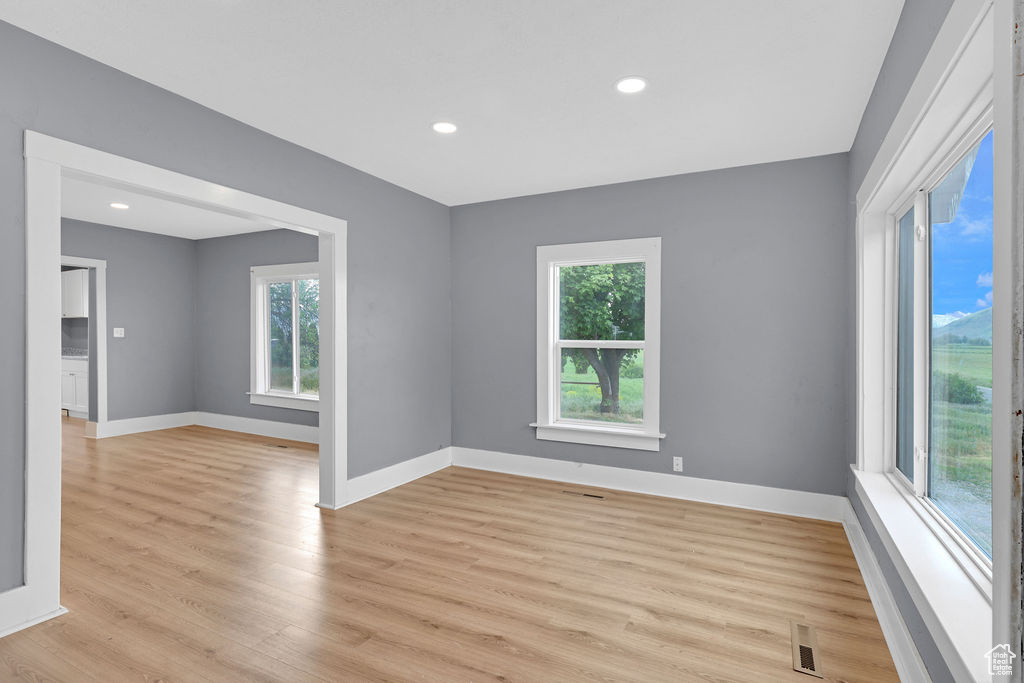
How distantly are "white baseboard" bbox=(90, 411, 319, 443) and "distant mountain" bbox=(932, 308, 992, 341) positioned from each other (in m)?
5.95

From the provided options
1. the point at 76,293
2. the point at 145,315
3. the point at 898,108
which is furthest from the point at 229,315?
the point at 898,108

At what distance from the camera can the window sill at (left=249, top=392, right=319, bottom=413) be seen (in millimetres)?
6379

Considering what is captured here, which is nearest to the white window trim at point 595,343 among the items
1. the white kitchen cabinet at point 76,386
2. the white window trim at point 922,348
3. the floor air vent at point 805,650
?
the white window trim at point 922,348

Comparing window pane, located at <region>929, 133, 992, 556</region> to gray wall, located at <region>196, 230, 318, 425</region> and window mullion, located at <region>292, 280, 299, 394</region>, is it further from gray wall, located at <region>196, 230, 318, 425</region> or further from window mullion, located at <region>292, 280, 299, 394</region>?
window mullion, located at <region>292, 280, 299, 394</region>

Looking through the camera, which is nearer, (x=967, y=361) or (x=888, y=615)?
(x=967, y=361)

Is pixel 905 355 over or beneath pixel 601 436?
over

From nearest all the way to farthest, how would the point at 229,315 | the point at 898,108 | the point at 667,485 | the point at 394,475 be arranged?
the point at 898,108 < the point at 667,485 < the point at 394,475 < the point at 229,315

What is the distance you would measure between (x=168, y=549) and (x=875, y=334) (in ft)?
14.4

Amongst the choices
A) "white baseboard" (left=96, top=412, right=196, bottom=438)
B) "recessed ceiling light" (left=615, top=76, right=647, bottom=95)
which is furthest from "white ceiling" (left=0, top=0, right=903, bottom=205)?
"white baseboard" (left=96, top=412, right=196, bottom=438)

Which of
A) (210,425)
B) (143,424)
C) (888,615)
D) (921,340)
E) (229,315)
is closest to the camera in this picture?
(888,615)

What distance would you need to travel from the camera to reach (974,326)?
6.09ft

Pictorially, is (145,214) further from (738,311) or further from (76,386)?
(738,311)

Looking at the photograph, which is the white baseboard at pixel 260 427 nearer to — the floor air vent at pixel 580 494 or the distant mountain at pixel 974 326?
the floor air vent at pixel 580 494

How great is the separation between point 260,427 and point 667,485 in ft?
16.7
